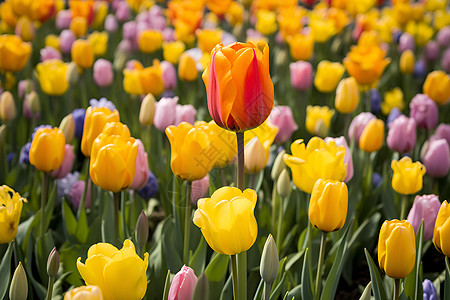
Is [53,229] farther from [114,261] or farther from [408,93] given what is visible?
[408,93]

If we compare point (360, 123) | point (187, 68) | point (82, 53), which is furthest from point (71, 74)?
point (360, 123)

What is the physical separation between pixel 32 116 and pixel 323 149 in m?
1.73

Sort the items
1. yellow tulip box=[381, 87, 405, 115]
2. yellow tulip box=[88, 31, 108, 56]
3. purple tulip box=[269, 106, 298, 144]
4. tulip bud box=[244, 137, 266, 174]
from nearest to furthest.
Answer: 1. tulip bud box=[244, 137, 266, 174]
2. purple tulip box=[269, 106, 298, 144]
3. yellow tulip box=[381, 87, 405, 115]
4. yellow tulip box=[88, 31, 108, 56]

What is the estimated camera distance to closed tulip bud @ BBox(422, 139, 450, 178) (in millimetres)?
2186

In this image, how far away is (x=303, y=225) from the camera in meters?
2.06

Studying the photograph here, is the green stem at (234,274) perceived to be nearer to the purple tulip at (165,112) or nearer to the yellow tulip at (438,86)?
the purple tulip at (165,112)

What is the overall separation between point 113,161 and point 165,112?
0.86m

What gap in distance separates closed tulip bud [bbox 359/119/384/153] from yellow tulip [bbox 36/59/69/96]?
1.55 meters

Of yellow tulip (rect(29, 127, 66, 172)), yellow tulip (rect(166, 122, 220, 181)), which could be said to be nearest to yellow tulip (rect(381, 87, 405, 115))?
yellow tulip (rect(166, 122, 220, 181))

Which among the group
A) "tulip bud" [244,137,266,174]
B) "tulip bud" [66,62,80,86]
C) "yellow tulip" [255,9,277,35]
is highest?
"tulip bud" [244,137,266,174]

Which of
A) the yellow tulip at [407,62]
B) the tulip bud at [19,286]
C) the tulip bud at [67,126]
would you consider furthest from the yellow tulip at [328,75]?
the tulip bud at [19,286]

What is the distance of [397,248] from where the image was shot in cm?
124

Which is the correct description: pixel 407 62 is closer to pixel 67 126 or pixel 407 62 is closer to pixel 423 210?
pixel 423 210

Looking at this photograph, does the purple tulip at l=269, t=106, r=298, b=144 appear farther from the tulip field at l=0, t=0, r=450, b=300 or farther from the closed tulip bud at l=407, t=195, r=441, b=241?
the closed tulip bud at l=407, t=195, r=441, b=241
